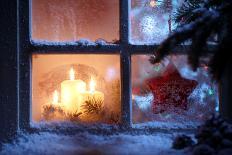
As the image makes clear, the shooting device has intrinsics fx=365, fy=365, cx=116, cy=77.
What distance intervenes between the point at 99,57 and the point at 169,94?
0.28 metres

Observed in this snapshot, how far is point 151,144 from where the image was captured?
117 centimetres

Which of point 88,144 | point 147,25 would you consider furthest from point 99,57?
point 88,144

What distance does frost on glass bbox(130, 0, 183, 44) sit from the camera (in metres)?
1.29

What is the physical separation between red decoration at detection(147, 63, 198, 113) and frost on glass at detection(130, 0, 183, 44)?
0.14m

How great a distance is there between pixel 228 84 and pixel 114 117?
0.41m

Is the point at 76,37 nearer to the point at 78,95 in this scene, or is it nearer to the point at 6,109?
the point at 78,95

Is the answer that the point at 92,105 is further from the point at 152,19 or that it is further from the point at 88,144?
the point at 152,19

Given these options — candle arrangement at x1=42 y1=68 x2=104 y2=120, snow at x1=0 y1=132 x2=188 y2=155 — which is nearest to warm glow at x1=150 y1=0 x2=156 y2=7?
candle arrangement at x1=42 y1=68 x2=104 y2=120

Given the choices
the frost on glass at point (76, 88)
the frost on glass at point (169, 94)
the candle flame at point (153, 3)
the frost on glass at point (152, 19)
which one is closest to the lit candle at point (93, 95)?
the frost on glass at point (76, 88)

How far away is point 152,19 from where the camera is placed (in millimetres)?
1302

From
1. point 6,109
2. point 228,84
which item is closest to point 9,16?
point 6,109

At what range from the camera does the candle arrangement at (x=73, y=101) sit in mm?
1280

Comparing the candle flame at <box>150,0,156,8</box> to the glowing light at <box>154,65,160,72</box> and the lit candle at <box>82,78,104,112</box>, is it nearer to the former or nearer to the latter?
the glowing light at <box>154,65,160,72</box>

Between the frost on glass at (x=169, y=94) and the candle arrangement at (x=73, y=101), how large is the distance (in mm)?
140
